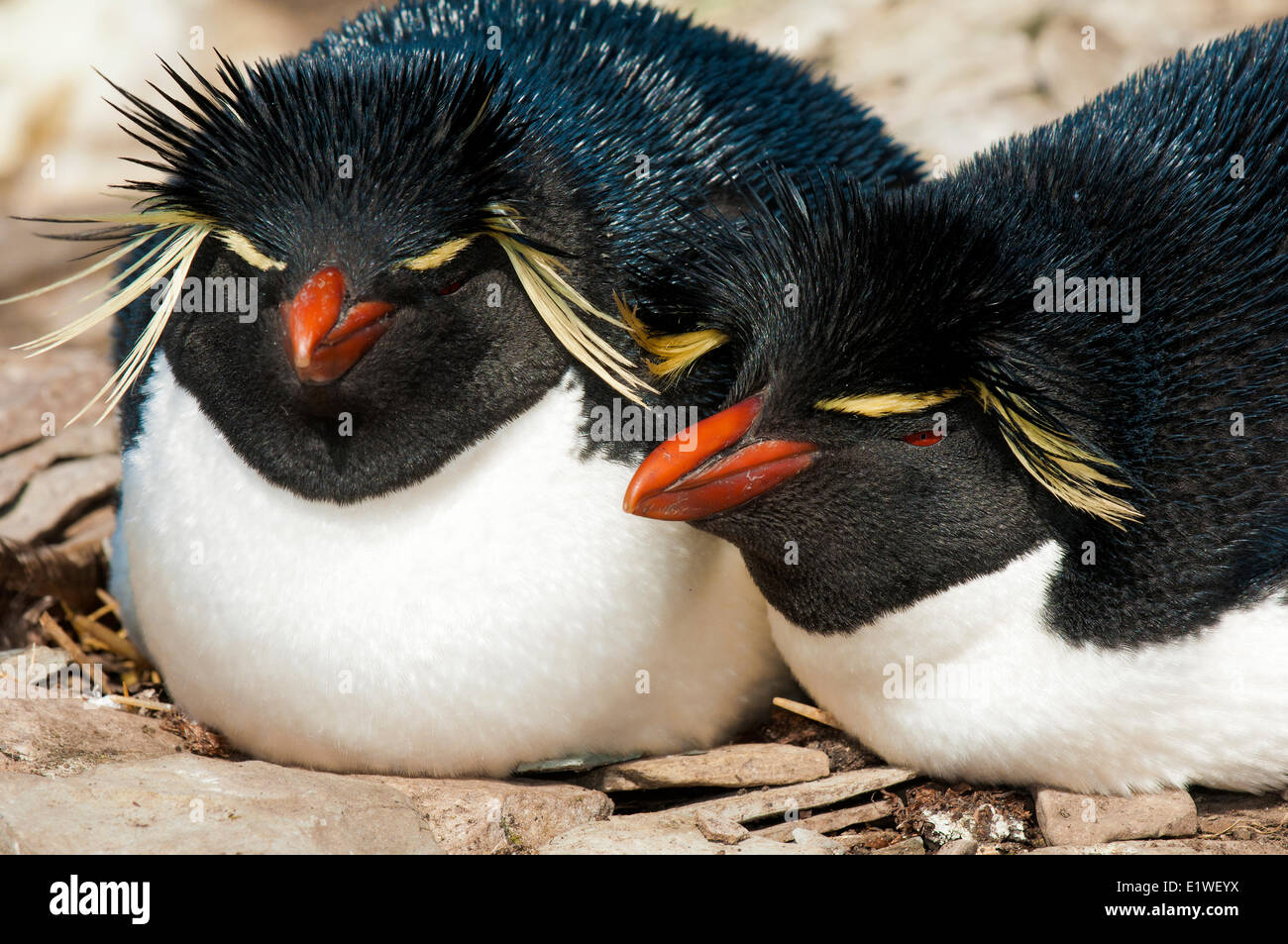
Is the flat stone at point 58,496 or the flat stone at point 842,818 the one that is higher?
the flat stone at point 58,496

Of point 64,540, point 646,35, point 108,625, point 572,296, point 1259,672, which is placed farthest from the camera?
point 64,540

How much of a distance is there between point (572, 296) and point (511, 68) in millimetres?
731

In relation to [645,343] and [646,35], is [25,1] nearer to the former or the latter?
[646,35]

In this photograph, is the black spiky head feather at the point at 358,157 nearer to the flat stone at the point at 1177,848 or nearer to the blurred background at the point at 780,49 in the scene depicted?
the flat stone at the point at 1177,848

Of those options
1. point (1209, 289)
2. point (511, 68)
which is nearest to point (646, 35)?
point (511, 68)

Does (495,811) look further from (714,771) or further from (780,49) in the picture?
(780,49)

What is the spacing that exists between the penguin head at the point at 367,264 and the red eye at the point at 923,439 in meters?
0.63

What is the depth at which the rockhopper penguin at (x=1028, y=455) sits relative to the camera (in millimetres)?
2752

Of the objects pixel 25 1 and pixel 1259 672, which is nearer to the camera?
pixel 1259 672

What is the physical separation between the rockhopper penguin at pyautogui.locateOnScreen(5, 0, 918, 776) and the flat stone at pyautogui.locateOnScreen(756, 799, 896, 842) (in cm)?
41

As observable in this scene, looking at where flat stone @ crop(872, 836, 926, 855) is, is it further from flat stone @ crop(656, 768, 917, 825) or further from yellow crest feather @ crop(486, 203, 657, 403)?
yellow crest feather @ crop(486, 203, 657, 403)

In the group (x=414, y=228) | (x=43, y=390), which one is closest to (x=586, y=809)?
(x=414, y=228)

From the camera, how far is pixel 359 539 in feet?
10.1

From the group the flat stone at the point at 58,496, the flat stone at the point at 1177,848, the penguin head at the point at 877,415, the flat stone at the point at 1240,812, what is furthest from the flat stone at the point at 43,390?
the flat stone at the point at 1240,812
